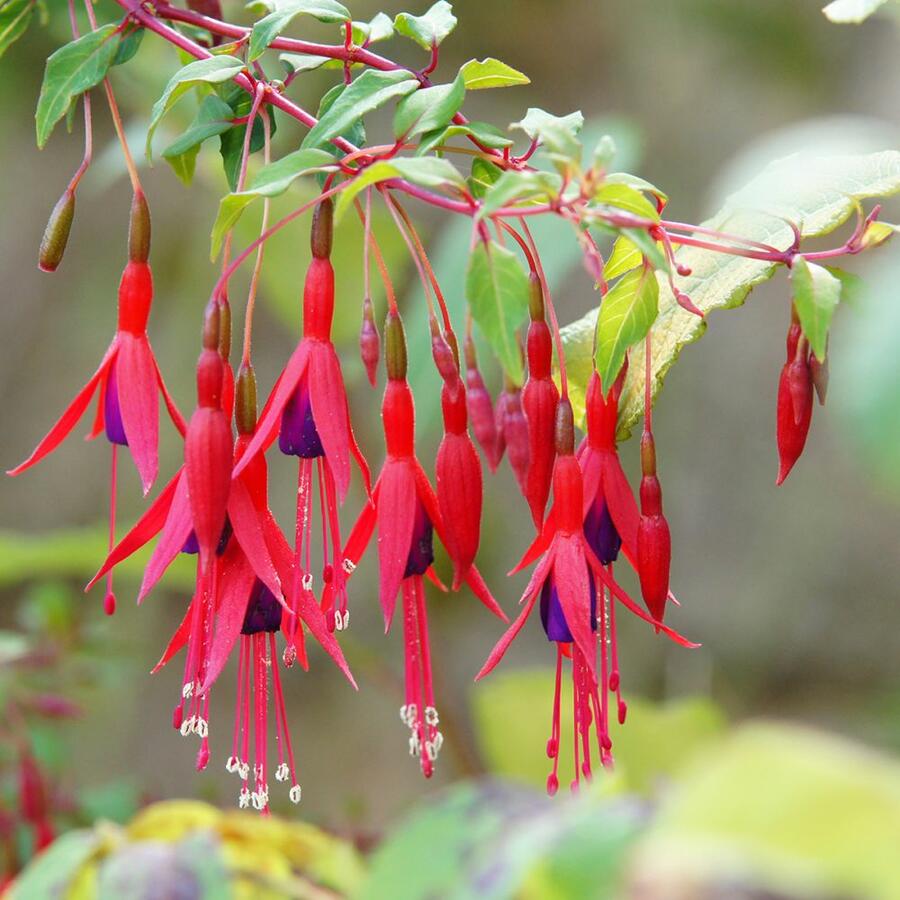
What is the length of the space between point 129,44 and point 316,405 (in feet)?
0.82

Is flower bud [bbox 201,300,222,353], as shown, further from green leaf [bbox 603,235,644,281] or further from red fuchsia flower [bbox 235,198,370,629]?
green leaf [bbox 603,235,644,281]

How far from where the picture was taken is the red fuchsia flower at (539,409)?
54 centimetres

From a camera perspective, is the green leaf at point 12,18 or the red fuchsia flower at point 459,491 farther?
the green leaf at point 12,18

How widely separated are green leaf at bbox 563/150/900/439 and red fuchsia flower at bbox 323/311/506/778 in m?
0.13

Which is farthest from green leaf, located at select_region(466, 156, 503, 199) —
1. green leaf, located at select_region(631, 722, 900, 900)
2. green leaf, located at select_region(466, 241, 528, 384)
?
green leaf, located at select_region(631, 722, 900, 900)

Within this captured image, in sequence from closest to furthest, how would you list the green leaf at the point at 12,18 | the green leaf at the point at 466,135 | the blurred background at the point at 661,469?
the green leaf at the point at 466,135 < the green leaf at the point at 12,18 < the blurred background at the point at 661,469

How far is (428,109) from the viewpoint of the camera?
0.54 meters

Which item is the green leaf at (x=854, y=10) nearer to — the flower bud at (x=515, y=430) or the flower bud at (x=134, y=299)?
the flower bud at (x=515, y=430)

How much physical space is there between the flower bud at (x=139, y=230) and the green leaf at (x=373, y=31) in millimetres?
136

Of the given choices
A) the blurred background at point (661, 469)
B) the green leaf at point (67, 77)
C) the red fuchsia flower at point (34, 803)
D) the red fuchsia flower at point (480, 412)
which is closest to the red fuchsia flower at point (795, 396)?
the red fuchsia flower at point (480, 412)

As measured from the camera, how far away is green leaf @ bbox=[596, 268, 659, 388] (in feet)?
1.80

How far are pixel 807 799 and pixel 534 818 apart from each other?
0.31 ft

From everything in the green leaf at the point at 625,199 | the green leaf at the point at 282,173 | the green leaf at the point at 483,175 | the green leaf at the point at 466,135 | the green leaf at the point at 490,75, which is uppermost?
the green leaf at the point at 490,75

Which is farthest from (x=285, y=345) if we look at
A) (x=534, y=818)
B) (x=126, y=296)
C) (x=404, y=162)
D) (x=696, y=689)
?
(x=534, y=818)
